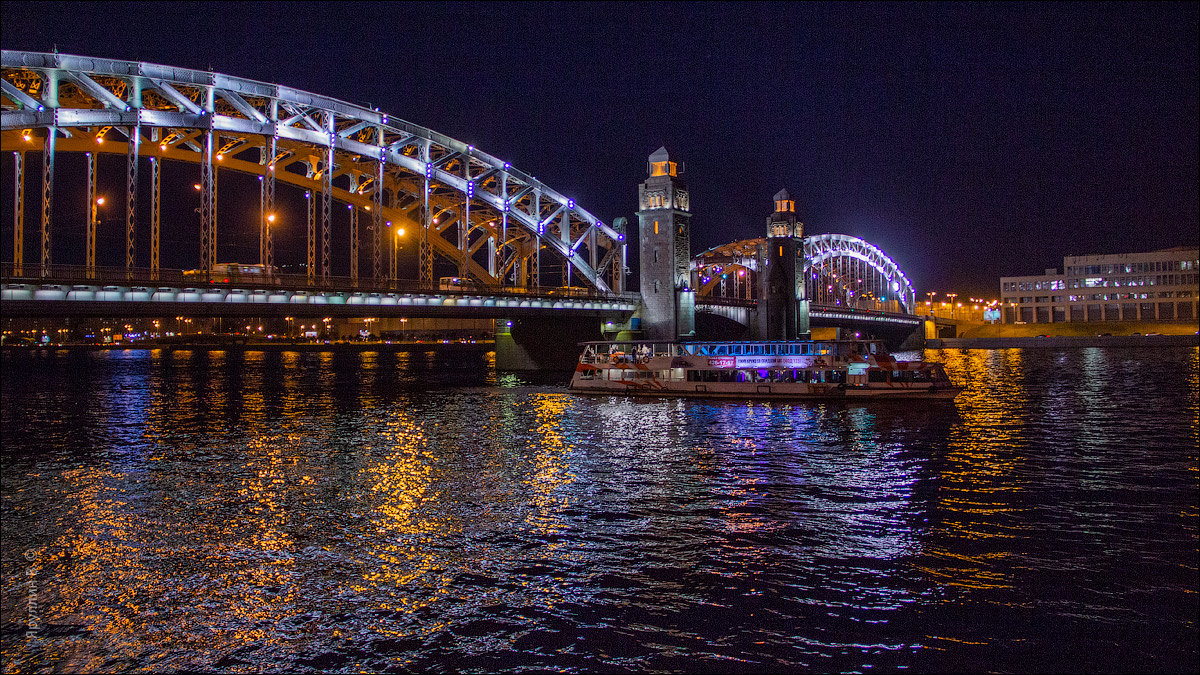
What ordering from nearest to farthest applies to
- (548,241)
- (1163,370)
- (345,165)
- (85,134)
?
(85,134) < (345,165) < (1163,370) < (548,241)

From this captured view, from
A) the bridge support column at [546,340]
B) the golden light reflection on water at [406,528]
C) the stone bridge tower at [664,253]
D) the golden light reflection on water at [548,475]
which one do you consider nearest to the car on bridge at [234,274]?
the golden light reflection on water at [548,475]

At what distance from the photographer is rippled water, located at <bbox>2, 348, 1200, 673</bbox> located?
10.7 meters

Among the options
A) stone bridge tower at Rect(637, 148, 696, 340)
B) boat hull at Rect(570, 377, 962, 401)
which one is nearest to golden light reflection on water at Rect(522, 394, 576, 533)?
boat hull at Rect(570, 377, 962, 401)

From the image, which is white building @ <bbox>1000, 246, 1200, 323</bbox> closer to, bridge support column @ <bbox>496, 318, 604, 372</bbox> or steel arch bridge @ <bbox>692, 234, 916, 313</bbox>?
Answer: steel arch bridge @ <bbox>692, 234, 916, 313</bbox>

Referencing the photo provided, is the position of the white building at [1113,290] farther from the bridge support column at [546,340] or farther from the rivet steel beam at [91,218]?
the rivet steel beam at [91,218]

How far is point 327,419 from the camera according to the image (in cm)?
3762

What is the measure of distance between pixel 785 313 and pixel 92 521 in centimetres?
8841

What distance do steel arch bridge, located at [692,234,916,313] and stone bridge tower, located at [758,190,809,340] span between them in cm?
226

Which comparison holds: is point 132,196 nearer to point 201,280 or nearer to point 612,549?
point 201,280

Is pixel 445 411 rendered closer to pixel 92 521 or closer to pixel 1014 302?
pixel 92 521

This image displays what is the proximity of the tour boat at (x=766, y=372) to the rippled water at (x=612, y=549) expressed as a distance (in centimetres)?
1119

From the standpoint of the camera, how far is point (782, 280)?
103500 mm

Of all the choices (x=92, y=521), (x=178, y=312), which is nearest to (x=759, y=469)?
(x=92, y=521)

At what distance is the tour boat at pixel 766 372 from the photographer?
42.8 meters
